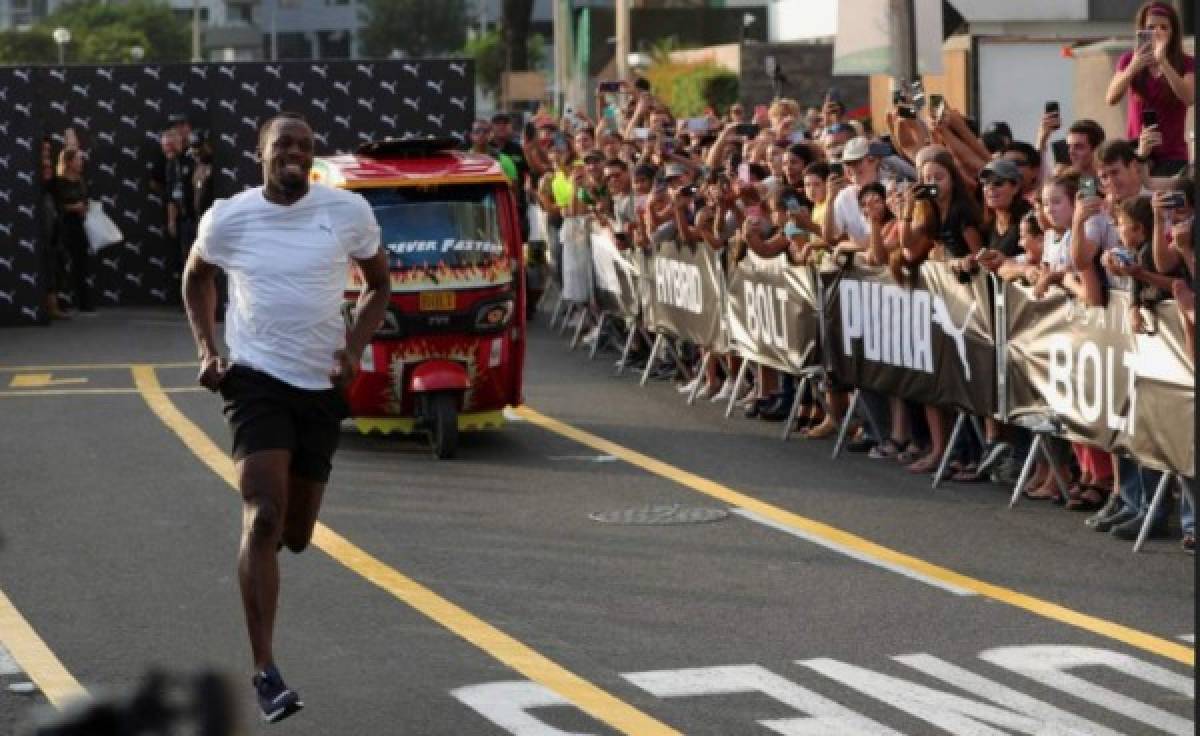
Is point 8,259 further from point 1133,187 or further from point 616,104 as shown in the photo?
point 1133,187

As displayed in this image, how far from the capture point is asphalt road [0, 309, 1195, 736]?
7.90m

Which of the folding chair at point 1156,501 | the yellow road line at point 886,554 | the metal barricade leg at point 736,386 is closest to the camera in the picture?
the yellow road line at point 886,554

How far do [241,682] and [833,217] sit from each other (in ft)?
28.3

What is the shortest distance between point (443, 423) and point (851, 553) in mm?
4699

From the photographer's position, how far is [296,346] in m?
8.38

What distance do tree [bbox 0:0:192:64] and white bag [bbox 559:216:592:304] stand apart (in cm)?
10842

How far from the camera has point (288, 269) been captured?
27.6 ft

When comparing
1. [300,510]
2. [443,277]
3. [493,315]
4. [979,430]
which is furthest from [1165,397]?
[443,277]

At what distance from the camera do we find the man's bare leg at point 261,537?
791 cm

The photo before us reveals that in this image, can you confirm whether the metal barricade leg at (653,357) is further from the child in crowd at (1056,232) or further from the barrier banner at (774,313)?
the child in crowd at (1056,232)

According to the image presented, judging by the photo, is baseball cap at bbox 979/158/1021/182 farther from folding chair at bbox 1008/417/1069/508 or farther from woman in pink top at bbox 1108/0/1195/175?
folding chair at bbox 1008/417/1069/508

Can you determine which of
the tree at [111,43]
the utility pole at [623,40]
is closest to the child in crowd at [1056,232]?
the utility pole at [623,40]

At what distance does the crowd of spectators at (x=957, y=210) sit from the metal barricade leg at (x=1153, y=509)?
0.17 m

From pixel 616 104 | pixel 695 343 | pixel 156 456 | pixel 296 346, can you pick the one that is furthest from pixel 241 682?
pixel 616 104
